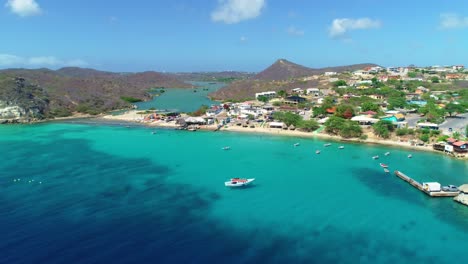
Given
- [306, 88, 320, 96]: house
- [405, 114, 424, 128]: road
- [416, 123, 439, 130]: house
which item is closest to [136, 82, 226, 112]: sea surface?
[306, 88, 320, 96]: house

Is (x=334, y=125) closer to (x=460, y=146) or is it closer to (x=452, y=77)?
(x=460, y=146)

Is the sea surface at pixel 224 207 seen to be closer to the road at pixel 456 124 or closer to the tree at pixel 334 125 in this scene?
the tree at pixel 334 125

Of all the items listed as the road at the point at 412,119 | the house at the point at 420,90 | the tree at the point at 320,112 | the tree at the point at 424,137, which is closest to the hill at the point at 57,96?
the tree at the point at 320,112

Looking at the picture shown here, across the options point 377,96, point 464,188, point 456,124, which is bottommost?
point 464,188

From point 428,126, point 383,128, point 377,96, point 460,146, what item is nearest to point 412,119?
point 428,126

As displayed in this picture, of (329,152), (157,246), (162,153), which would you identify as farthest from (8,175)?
(329,152)

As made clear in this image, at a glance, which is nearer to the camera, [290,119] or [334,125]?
[334,125]
